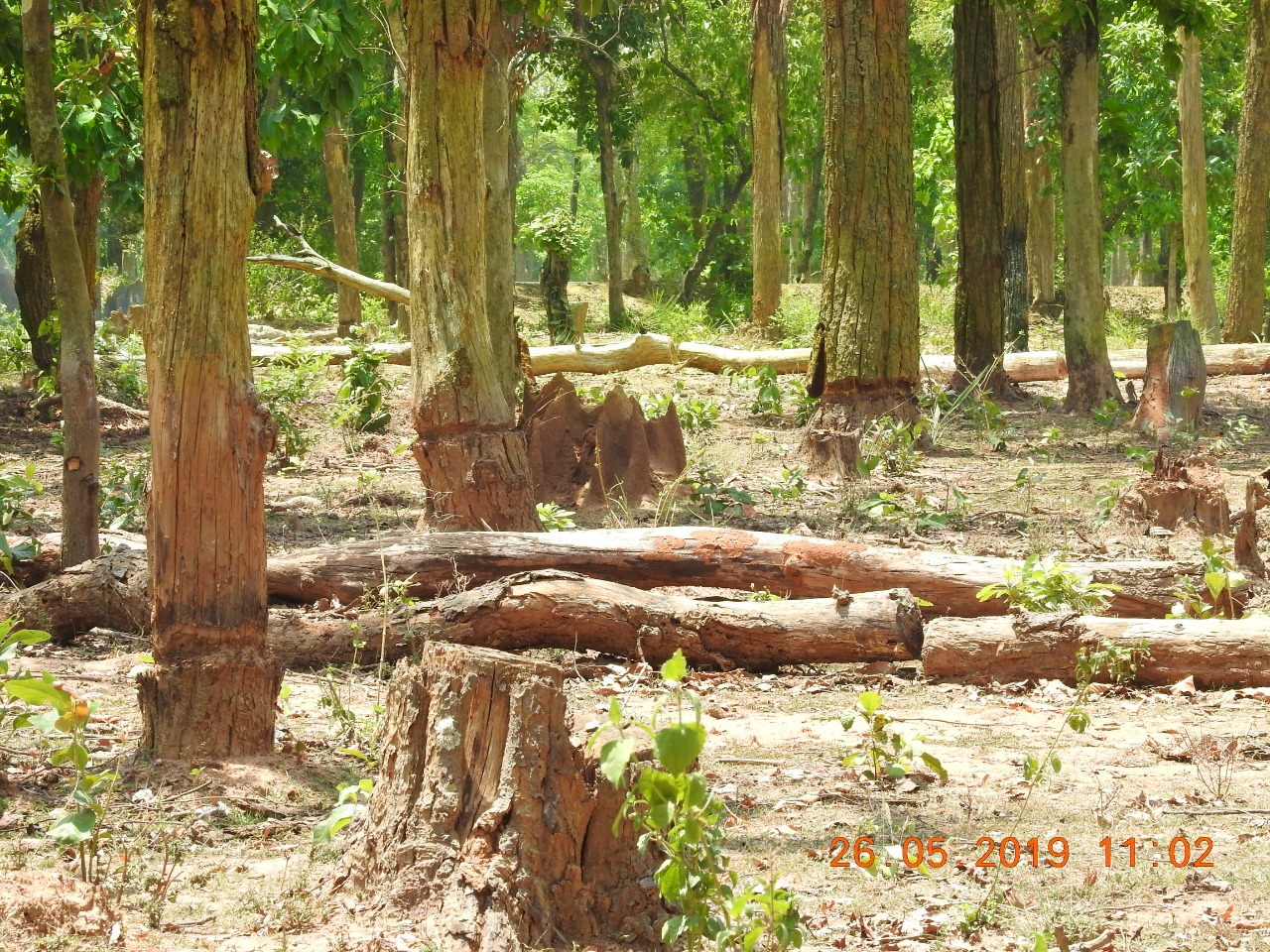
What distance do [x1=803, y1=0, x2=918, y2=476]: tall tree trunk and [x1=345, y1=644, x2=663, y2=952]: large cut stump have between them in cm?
670

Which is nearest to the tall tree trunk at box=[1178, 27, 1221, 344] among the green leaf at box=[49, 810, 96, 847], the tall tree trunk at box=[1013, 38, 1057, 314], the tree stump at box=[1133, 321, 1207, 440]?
the tall tree trunk at box=[1013, 38, 1057, 314]

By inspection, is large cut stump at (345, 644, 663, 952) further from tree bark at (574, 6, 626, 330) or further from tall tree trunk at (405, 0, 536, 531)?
tree bark at (574, 6, 626, 330)

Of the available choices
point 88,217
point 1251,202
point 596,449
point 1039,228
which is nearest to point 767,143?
point 1039,228

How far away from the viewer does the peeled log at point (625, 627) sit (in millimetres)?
5664

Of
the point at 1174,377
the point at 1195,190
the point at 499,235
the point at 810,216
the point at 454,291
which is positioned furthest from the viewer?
the point at 810,216

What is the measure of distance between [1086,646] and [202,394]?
3.72 metres

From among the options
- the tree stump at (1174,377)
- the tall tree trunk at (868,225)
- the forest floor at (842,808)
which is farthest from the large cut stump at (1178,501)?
the tree stump at (1174,377)

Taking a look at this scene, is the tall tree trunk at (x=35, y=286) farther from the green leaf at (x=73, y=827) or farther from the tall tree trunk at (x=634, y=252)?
the tall tree trunk at (x=634, y=252)

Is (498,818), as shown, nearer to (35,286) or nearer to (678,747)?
(678,747)

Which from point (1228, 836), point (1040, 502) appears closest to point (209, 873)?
point (1228, 836)

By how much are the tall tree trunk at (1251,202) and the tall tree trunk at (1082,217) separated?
625 cm

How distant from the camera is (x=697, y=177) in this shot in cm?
3381

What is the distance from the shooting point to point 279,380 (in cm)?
1186

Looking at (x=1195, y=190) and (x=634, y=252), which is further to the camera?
(x=634, y=252)
